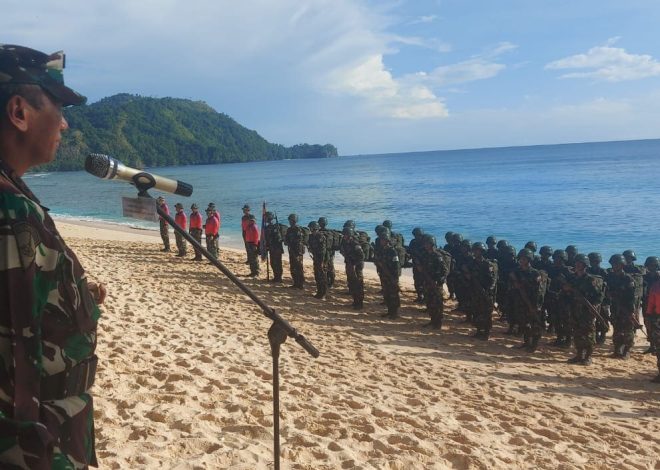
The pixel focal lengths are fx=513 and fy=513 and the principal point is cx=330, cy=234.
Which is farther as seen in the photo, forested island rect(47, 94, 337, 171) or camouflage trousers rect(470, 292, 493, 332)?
forested island rect(47, 94, 337, 171)

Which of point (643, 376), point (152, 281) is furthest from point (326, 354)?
point (152, 281)

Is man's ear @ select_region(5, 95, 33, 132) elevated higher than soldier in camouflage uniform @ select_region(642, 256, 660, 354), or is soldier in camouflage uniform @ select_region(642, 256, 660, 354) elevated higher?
man's ear @ select_region(5, 95, 33, 132)

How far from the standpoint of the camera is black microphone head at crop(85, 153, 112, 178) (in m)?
2.16

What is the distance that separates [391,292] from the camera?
34.9 ft

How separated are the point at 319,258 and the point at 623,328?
618 cm

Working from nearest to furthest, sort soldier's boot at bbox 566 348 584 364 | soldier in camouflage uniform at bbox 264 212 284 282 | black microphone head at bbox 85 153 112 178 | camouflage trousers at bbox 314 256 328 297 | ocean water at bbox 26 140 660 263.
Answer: black microphone head at bbox 85 153 112 178 < soldier's boot at bbox 566 348 584 364 < camouflage trousers at bbox 314 256 328 297 < soldier in camouflage uniform at bbox 264 212 284 282 < ocean water at bbox 26 140 660 263

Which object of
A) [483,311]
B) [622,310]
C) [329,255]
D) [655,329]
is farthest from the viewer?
[329,255]

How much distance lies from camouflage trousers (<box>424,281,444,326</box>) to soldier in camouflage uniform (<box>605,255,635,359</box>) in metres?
3.01

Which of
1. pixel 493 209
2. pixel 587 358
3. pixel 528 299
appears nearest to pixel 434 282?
pixel 528 299

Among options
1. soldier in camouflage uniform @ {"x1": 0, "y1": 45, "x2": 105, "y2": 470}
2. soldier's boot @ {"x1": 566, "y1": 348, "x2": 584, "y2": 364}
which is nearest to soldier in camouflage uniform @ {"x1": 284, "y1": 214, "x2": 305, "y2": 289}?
soldier's boot @ {"x1": 566, "y1": 348, "x2": 584, "y2": 364}

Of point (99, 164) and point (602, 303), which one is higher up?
point (99, 164)

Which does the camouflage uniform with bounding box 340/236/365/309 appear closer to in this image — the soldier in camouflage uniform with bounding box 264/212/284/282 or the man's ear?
the soldier in camouflage uniform with bounding box 264/212/284/282

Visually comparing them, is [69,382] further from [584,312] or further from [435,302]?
[435,302]

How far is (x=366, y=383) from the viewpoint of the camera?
6.18m
